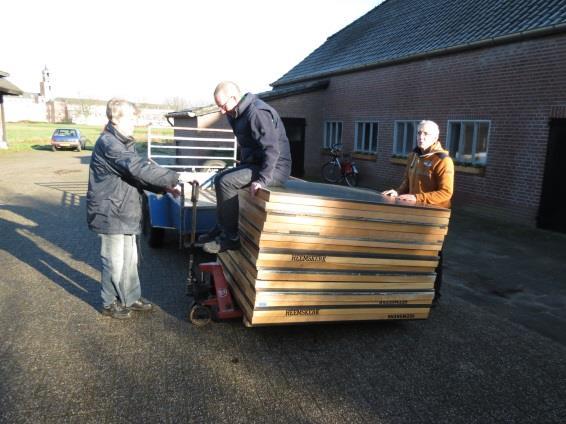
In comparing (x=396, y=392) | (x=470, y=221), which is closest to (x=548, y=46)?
(x=470, y=221)

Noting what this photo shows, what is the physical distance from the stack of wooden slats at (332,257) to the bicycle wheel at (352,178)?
11.2 meters

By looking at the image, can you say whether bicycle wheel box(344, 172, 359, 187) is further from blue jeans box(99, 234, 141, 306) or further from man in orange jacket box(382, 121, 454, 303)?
blue jeans box(99, 234, 141, 306)

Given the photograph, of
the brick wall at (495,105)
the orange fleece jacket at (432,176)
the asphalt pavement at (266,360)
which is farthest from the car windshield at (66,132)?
the orange fleece jacket at (432,176)

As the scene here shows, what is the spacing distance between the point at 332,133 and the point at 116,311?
562 inches

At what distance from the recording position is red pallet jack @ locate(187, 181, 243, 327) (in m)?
4.22

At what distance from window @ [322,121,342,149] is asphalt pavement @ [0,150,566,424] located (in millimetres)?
11666

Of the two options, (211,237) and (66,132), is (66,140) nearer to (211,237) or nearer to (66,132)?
(66,132)

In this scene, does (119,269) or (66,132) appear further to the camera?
(66,132)

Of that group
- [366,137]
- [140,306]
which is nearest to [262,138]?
[140,306]

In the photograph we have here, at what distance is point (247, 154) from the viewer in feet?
14.0

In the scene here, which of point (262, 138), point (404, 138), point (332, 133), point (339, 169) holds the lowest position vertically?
point (339, 169)

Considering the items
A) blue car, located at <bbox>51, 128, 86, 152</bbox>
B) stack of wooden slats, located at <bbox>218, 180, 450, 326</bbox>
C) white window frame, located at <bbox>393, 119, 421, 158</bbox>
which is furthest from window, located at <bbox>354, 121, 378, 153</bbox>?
blue car, located at <bbox>51, 128, 86, 152</bbox>

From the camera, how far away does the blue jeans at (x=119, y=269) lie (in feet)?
14.2

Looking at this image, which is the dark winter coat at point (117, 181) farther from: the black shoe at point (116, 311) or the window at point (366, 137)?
the window at point (366, 137)
